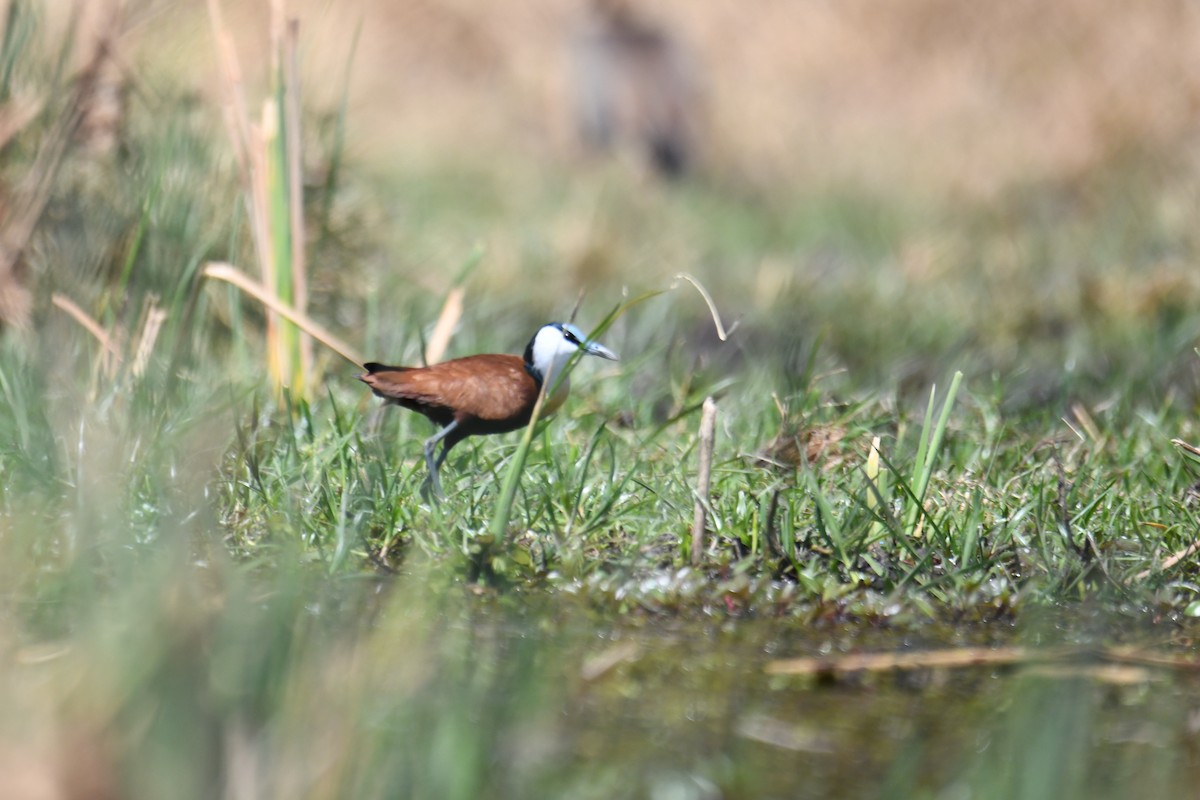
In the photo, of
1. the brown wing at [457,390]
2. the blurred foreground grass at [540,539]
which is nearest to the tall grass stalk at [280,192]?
the blurred foreground grass at [540,539]

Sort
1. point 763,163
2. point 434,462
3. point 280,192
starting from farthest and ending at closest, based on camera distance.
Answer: point 763,163 → point 280,192 → point 434,462

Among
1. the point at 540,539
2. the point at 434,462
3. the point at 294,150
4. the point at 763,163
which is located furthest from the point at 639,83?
the point at 540,539

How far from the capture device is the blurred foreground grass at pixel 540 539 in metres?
1.50

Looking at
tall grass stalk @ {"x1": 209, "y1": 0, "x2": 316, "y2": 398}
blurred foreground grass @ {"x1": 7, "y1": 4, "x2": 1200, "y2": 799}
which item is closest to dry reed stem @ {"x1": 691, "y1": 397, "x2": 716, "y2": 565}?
blurred foreground grass @ {"x1": 7, "y1": 4, "x2": 1200, "y2": 799}

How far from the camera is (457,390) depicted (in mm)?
2521

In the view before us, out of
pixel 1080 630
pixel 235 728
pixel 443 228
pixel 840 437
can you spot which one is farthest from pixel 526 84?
pixel 235 728

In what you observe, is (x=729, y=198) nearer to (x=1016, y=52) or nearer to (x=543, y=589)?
(x=1016, y=52)

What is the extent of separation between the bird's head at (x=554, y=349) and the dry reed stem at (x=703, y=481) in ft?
1.06

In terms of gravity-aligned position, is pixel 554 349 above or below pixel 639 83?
above

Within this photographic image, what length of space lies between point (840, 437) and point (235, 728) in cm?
176

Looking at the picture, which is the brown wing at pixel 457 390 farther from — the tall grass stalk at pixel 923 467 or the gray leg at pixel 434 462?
the tall grass stalk at pixel 923 467

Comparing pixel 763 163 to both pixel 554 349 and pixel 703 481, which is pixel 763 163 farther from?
pixel 703 481

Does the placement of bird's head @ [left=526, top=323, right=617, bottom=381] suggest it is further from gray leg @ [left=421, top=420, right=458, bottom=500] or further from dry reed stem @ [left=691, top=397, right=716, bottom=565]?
dry reed stem @ [left=691, top=397, right=716, bottom=565]

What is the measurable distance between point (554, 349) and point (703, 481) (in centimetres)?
45
